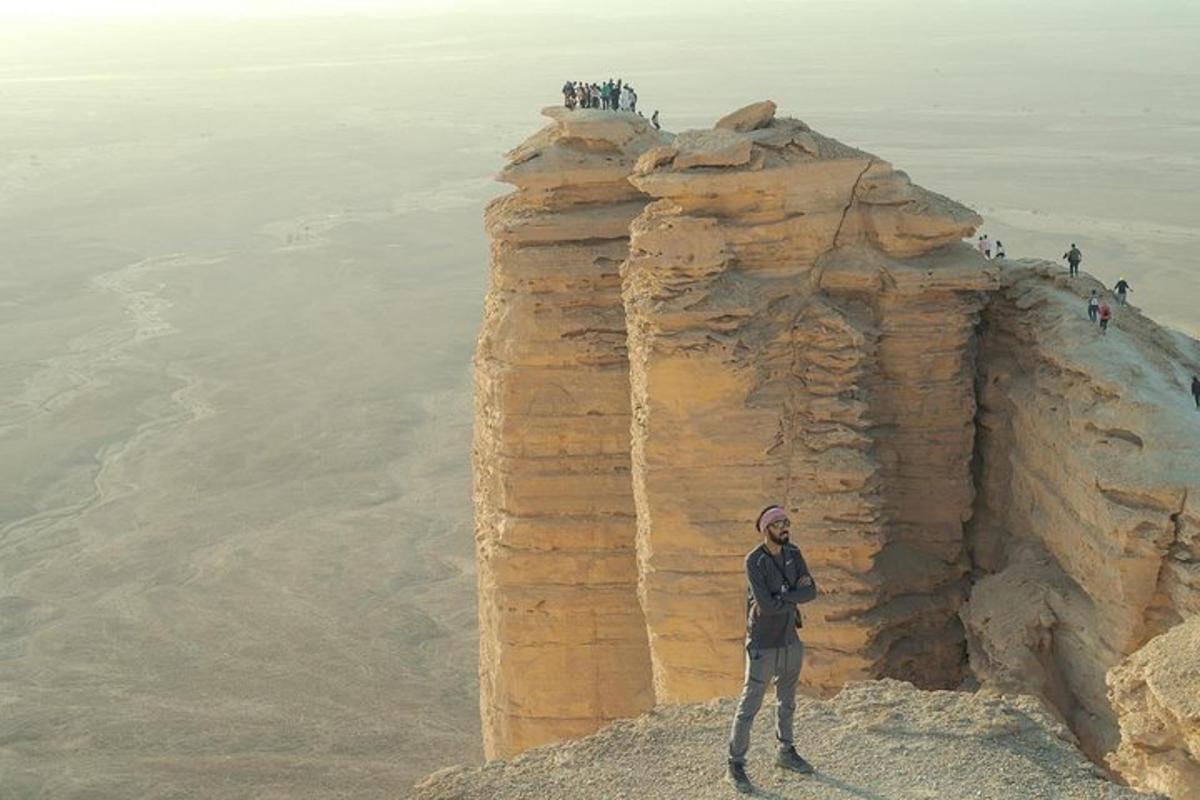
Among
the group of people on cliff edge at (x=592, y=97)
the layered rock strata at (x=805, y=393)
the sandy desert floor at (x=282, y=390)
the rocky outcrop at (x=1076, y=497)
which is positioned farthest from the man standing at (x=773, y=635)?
the sandy desert floor at (x=282, y=390)

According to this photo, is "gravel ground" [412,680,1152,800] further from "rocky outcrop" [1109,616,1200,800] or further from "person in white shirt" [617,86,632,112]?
"person in white shirt" [617,86,632,112]

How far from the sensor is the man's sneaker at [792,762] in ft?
29.9

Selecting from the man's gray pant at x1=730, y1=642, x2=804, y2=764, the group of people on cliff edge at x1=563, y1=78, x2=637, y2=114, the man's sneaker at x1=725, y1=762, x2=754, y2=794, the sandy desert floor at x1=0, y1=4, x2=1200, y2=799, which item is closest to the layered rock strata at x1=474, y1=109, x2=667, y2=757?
the group of people on cliff edge at x1=563, y1=78, x2=637, y2=114

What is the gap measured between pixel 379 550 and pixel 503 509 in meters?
17.7

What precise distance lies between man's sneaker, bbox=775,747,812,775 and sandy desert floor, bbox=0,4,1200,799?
592 inches

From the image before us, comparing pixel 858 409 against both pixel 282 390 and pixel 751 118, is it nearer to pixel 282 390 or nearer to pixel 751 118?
pixel 751 118

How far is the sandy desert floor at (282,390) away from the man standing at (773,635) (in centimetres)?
1509

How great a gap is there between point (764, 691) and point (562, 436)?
8.25m

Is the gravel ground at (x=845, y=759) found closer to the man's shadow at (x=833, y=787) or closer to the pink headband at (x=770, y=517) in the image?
the man's shadow at (x=833, y=787)

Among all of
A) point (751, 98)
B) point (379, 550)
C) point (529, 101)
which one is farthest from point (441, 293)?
point (529, 101)

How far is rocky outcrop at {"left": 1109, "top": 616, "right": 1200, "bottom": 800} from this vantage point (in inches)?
366

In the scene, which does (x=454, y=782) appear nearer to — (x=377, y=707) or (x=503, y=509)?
(x=503, y=509)

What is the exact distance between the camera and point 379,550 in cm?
3481

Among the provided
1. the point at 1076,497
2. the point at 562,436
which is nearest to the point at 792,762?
the point at 1076,497
